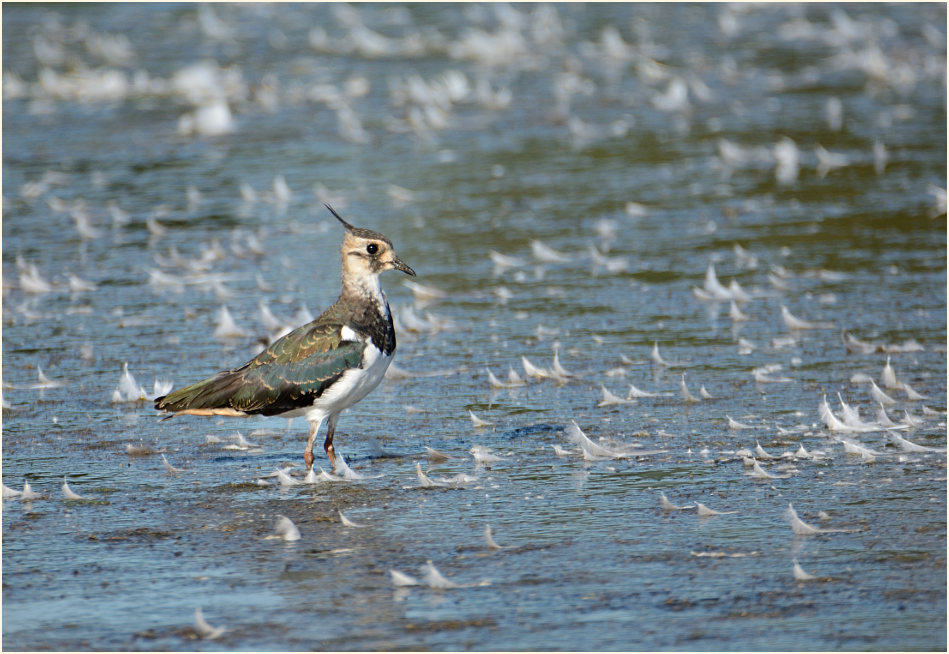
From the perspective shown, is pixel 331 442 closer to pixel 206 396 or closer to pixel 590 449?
pixel 206 396

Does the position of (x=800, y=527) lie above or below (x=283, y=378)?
below

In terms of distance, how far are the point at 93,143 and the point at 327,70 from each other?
189 inches

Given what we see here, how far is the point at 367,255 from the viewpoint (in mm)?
8359

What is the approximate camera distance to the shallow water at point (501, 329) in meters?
6.09

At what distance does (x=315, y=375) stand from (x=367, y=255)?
0.91 m

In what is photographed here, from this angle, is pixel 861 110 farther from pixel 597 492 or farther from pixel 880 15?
pixel 597 492

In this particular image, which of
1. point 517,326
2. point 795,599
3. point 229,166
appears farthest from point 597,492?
point 229,166

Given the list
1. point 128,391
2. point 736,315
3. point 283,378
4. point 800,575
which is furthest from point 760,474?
point 128,391

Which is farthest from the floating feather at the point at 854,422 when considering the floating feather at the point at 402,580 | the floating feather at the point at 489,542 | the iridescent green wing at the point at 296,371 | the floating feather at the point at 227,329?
the floating feather at the point at 227,329

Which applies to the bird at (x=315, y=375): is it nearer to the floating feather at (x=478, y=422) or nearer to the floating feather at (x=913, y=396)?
the floating feather at (x=478, y=422)

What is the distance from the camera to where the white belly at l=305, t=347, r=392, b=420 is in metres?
7.80

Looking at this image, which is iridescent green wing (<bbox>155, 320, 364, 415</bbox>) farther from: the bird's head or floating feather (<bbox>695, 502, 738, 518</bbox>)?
floating feather (<bbox>695, 502, 738, 518</bbox>)

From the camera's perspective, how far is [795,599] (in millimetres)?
5879

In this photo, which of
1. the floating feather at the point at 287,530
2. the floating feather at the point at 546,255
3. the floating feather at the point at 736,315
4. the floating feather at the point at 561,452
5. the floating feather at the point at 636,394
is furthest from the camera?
the floating feather at the point at 546,255
